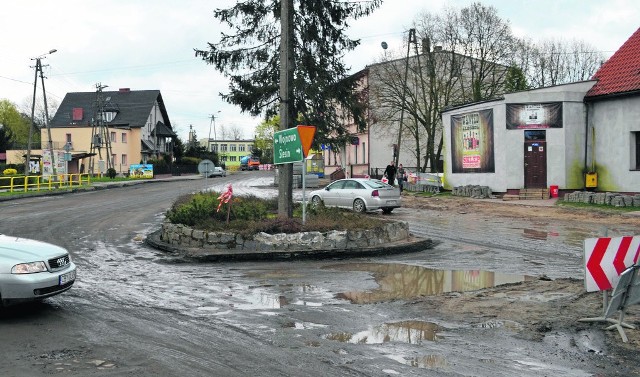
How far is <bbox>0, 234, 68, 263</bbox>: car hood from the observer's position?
7770 mm

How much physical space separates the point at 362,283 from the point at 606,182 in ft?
70.8

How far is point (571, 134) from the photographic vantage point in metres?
29.1

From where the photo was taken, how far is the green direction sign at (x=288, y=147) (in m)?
14.9

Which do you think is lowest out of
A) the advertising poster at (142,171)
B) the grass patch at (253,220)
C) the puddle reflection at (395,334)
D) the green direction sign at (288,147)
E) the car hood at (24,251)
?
the puddle reflection at (395,334)

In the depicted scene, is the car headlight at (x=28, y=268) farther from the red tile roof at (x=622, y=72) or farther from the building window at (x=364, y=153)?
the building window at (x=364, y=153)

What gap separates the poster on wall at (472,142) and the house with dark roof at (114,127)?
171ft

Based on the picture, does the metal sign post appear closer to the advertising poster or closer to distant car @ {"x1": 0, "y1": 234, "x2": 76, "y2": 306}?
distant car @ {"x1": 0, "y1": 234, "x2": 76, "y2": 306}

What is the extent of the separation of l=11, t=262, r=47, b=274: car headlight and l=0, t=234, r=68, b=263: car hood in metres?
0.07

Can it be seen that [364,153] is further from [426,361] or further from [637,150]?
[426,361]

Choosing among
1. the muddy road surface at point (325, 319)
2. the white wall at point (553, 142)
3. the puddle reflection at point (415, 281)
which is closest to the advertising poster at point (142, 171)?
the white wall at point (553, 142)

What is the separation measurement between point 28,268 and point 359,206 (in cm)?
1822

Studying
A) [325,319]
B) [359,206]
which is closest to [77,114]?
[359,206]

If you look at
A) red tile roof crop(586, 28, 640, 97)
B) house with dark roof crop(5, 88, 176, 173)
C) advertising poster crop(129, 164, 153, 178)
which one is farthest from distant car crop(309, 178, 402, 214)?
house with dark roof crop(5, 88, 176, 173)

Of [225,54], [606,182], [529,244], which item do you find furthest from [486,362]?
[606,182]
